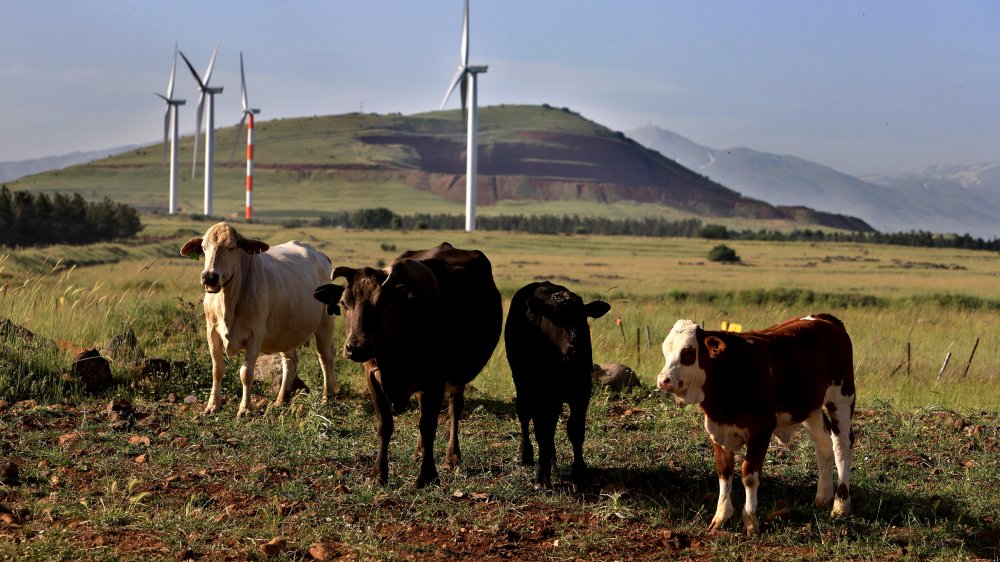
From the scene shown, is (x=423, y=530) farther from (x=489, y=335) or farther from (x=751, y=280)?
(x=751, y=280)

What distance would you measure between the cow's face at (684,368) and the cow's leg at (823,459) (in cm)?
130

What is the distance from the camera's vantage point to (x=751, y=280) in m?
40.5

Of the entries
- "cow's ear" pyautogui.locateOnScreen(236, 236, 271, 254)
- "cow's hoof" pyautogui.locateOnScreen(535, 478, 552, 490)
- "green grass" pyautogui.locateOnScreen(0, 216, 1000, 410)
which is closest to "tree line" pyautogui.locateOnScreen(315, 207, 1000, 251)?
"green grass" pyautogui.locateOnScreen(0, 216, 1000, 410)

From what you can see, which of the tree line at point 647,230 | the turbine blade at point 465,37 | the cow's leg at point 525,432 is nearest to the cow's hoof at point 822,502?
the cow's leg at point 525,432

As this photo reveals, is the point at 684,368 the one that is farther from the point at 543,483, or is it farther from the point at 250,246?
the point at 250,246

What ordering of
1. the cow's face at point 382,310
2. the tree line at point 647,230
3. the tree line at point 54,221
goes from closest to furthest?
the cow's face at point 382,310
the tree line at point 54,221
the tree line at point 647,230

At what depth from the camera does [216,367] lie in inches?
457

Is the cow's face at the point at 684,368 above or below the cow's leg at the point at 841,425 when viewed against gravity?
above

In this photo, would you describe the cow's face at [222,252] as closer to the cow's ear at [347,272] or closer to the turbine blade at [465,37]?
the cow's ear at [347,272]

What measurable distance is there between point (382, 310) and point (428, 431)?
110cm

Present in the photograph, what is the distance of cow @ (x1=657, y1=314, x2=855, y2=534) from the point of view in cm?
716

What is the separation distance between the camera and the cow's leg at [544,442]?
8.38m

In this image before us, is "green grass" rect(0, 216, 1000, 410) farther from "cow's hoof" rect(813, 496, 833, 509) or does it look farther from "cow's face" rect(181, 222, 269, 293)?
"cow's hoof" rect(813, 496, 833, 509)

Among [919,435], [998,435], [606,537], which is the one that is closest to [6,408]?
[606,537]
